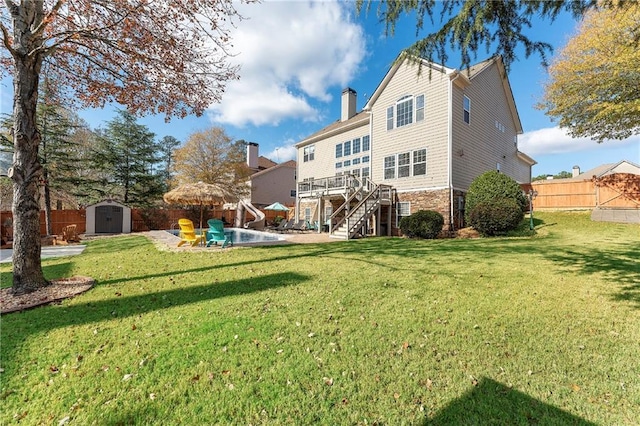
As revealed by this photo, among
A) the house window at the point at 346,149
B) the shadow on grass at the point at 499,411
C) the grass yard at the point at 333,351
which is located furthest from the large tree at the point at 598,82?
the shadow on grass at the point at 499,411

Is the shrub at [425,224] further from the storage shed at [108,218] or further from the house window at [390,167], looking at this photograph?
the storage shed at [108,218]

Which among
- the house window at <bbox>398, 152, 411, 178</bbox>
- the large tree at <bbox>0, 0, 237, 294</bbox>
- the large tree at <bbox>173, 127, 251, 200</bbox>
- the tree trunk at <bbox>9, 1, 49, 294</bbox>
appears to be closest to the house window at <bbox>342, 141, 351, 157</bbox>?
the house window at <bbox>398, 152, 411, 178</bbox>

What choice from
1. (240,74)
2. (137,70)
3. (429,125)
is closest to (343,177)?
(429,125)

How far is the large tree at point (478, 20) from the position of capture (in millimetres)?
3605

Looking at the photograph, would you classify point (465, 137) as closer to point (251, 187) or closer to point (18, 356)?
point (18, 356)

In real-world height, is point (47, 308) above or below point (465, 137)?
below

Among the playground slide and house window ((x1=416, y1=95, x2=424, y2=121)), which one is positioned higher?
house window ((x1=416, y1=95, x2=424, y2=121))

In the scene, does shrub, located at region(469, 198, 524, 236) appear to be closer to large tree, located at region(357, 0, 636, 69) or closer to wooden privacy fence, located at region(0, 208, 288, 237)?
large tree, located at region(357, 0, 636, 69)

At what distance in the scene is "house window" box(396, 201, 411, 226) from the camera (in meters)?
16.6

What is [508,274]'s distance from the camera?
6207 millimetres

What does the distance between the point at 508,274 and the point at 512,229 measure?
29.3 ft

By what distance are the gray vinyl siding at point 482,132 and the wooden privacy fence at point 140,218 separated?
17757 millimetres

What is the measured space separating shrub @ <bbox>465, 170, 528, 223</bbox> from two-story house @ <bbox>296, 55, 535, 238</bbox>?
855 mm

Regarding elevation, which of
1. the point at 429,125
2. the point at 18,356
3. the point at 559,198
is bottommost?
the point at 18,356
